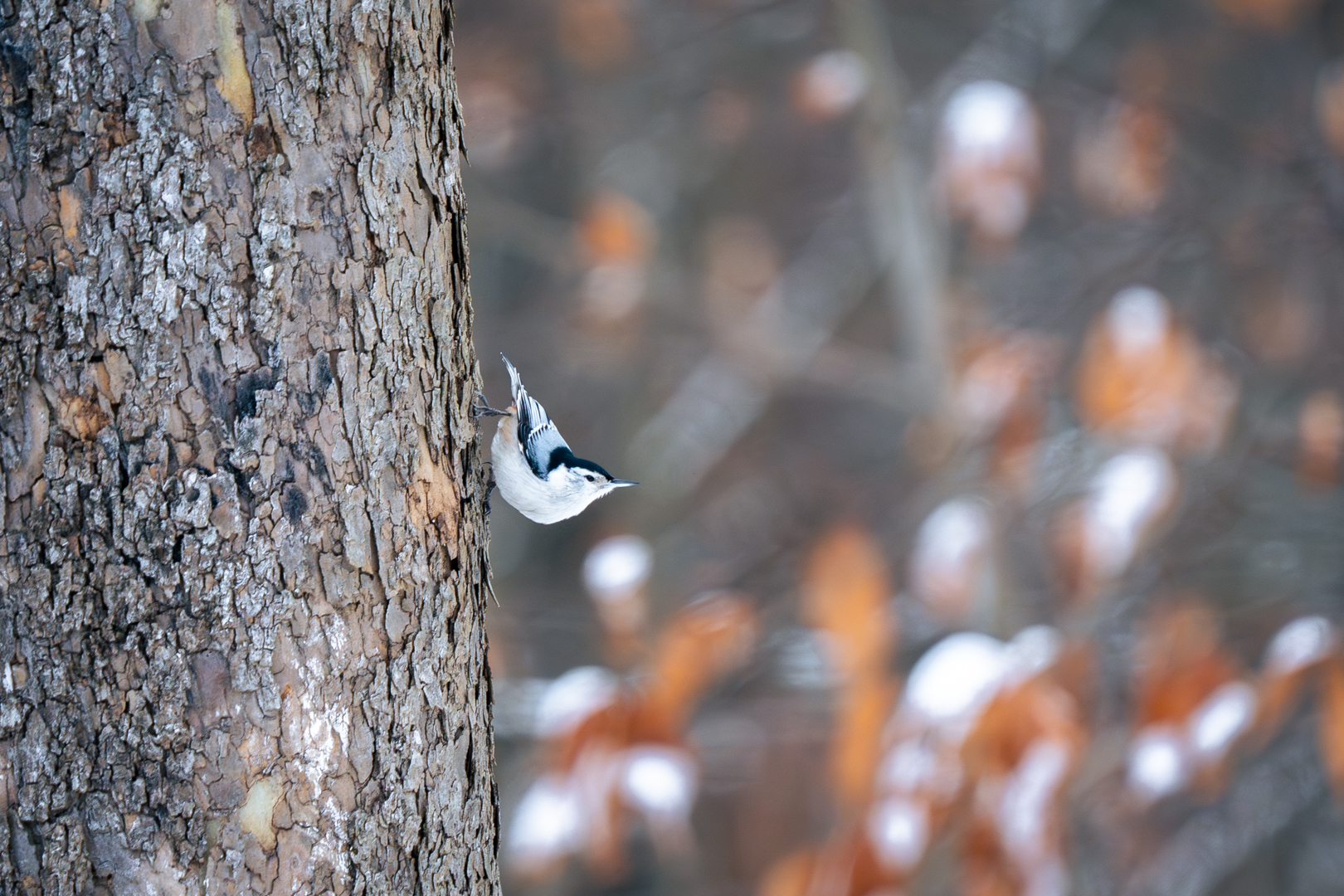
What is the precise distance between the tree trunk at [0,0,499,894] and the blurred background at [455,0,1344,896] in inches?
80.1

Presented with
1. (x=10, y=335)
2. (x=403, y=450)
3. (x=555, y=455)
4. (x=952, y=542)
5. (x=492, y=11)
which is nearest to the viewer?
(x=10, y=335)

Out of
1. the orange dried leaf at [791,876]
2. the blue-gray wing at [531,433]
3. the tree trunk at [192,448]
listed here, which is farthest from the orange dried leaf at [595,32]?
the orange dried leaf at [791,876]

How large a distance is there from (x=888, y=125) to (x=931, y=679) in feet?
6.00

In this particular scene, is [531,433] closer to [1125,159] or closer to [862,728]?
[862,728]

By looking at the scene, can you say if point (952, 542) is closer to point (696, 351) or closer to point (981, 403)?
point (981, 403)

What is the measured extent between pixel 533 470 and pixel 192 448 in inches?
29.3

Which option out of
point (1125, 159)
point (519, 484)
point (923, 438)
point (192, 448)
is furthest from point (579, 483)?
point (1125, 159)

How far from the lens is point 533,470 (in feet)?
5.00

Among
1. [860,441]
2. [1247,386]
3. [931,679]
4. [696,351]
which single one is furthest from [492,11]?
[1247,386]

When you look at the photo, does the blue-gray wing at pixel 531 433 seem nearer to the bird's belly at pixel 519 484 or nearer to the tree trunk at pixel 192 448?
the bird's belly at pixel 519 484

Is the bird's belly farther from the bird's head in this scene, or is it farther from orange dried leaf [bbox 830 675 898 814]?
orange dried leaf [bbox 830 675 898 814]

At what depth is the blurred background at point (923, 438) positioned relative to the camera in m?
2.78

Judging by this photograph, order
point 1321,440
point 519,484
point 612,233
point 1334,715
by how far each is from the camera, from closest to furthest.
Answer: point 519,484 → point 1334,715 → point 1321,440 → point 612,233

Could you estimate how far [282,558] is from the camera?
0.84 m
